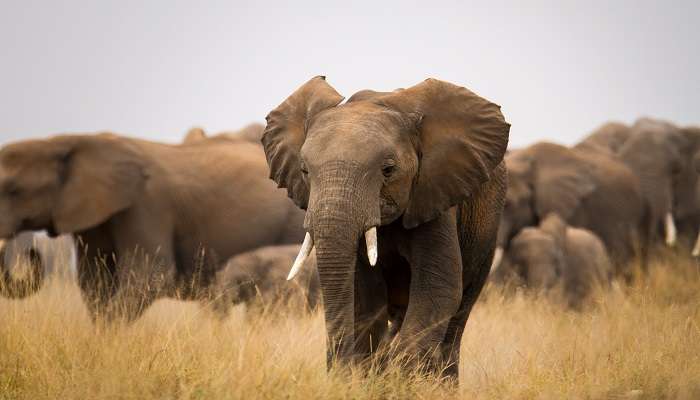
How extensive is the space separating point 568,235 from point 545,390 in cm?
935

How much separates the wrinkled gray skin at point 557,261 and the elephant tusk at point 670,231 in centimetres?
385

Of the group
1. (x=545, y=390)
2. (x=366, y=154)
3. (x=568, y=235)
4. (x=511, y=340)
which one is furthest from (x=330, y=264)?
(x=568, y=235)

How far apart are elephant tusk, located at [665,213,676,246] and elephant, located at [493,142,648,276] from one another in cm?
42

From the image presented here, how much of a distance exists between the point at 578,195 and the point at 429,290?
37.4 feet

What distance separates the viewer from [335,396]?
6.44 m

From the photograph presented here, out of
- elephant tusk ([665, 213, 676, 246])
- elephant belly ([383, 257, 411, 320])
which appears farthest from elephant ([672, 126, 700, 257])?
elephant belly ([383, 257, 411, 320])

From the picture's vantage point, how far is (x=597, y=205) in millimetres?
19219

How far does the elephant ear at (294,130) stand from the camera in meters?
7.16

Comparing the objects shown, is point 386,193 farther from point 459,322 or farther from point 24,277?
→ point 24,277

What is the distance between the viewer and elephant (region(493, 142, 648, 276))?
17055 mm

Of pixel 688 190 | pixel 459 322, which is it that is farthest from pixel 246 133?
pixel 459 322

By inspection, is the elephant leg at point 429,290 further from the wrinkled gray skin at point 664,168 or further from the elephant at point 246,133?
the wrinkled gray skin at point 664,168

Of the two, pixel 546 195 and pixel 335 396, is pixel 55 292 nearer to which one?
pixel 335 396

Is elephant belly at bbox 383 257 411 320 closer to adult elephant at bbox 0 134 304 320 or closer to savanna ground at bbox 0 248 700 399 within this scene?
Answer: savanna ground at bbox 0 248 700 399
